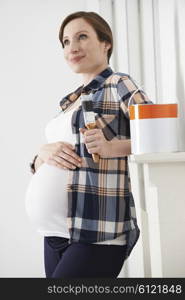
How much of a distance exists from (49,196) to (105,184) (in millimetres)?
155

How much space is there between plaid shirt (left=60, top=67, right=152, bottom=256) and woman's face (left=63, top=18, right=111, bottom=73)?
0.12 metres

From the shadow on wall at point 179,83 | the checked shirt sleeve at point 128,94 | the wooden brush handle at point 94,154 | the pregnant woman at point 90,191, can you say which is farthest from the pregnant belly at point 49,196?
the shadow on wall at point 179,83

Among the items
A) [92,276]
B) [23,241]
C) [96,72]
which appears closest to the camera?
[92,276]

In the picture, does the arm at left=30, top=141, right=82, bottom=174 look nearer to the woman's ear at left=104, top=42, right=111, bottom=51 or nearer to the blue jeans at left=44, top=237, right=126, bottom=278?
the blue jeans at left=44, top=237, right=126, bottom=278

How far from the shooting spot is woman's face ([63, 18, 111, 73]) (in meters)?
1.35

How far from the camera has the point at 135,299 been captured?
3.40 ft

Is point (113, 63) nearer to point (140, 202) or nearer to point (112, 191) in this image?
point (140, 202)

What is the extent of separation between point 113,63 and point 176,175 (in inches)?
58.7

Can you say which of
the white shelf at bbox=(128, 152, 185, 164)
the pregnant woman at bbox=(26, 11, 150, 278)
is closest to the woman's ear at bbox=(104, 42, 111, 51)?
the pregnant woman at bbox=(26, 11, 150, 278)

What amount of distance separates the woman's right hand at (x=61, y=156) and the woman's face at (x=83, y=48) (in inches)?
9.0

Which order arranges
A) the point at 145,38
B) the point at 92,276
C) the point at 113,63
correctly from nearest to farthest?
1. the point at 92,276
2. the point at 145,38
3. the point at 113,63

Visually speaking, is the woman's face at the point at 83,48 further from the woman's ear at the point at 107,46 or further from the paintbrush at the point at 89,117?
the paintbrush at the point at 89,117

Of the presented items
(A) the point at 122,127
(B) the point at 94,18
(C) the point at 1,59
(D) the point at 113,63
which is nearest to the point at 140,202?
(A) the point at 122,127

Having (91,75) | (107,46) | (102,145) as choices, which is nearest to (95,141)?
(102,145)
